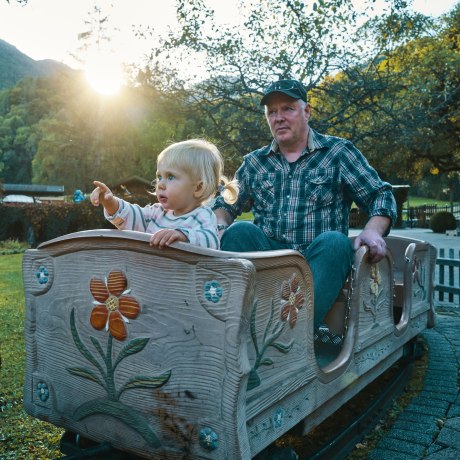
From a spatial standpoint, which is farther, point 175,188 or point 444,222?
point 444,222

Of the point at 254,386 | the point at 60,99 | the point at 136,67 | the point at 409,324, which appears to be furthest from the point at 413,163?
the point at 60,99

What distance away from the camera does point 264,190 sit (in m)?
3.64

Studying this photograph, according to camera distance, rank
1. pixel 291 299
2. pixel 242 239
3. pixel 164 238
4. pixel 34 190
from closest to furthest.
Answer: pixel 164 238, pixel 291 299, pixel 242 239, pixel 34 190

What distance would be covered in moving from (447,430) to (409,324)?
2.91 feet

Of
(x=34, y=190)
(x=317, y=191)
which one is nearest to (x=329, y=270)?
(x=317, y=191)

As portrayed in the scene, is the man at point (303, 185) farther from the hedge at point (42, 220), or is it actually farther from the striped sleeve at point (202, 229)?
the hedge at point (42, 220)

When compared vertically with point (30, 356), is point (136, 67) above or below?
above

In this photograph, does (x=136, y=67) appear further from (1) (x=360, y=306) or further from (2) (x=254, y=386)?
(2) (x=254, y=386)

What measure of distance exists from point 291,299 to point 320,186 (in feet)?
4.70

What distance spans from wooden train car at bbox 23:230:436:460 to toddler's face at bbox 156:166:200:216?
52cm

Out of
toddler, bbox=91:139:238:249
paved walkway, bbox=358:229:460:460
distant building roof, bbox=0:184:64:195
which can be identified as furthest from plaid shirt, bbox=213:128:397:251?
distant building roof, bbox=0:184:64:195

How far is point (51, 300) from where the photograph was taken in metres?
2.18

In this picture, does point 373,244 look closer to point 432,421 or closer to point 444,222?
point 432,421

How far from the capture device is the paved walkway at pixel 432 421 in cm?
296
